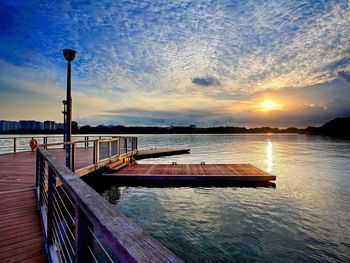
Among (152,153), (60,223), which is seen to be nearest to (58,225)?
(60,223)

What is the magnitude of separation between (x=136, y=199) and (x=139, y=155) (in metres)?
14.2

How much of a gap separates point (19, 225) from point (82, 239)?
362 centimetres

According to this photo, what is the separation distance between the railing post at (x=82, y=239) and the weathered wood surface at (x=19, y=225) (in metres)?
2.27

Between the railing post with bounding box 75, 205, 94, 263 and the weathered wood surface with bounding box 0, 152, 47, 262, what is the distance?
2273mm

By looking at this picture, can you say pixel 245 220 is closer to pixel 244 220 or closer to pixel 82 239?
pixel 244 220

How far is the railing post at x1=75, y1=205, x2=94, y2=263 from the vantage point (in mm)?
1272

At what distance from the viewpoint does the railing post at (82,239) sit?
1.27m

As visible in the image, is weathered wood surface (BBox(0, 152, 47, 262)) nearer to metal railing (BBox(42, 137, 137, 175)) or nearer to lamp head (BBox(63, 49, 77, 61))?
metal railing (BBox(42, 137, 137, 175))

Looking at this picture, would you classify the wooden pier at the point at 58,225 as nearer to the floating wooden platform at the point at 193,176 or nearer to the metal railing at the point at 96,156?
the metal railing at the point at 96,156

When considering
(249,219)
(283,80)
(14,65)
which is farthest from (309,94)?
(14,65)

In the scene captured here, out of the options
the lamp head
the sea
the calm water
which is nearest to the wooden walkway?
the sea

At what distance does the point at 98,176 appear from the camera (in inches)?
440

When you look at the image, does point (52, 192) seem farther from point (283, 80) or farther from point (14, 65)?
point (283, 80)

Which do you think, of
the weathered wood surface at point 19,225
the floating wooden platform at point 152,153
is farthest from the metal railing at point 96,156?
the floating wooden platform at point 152,153
